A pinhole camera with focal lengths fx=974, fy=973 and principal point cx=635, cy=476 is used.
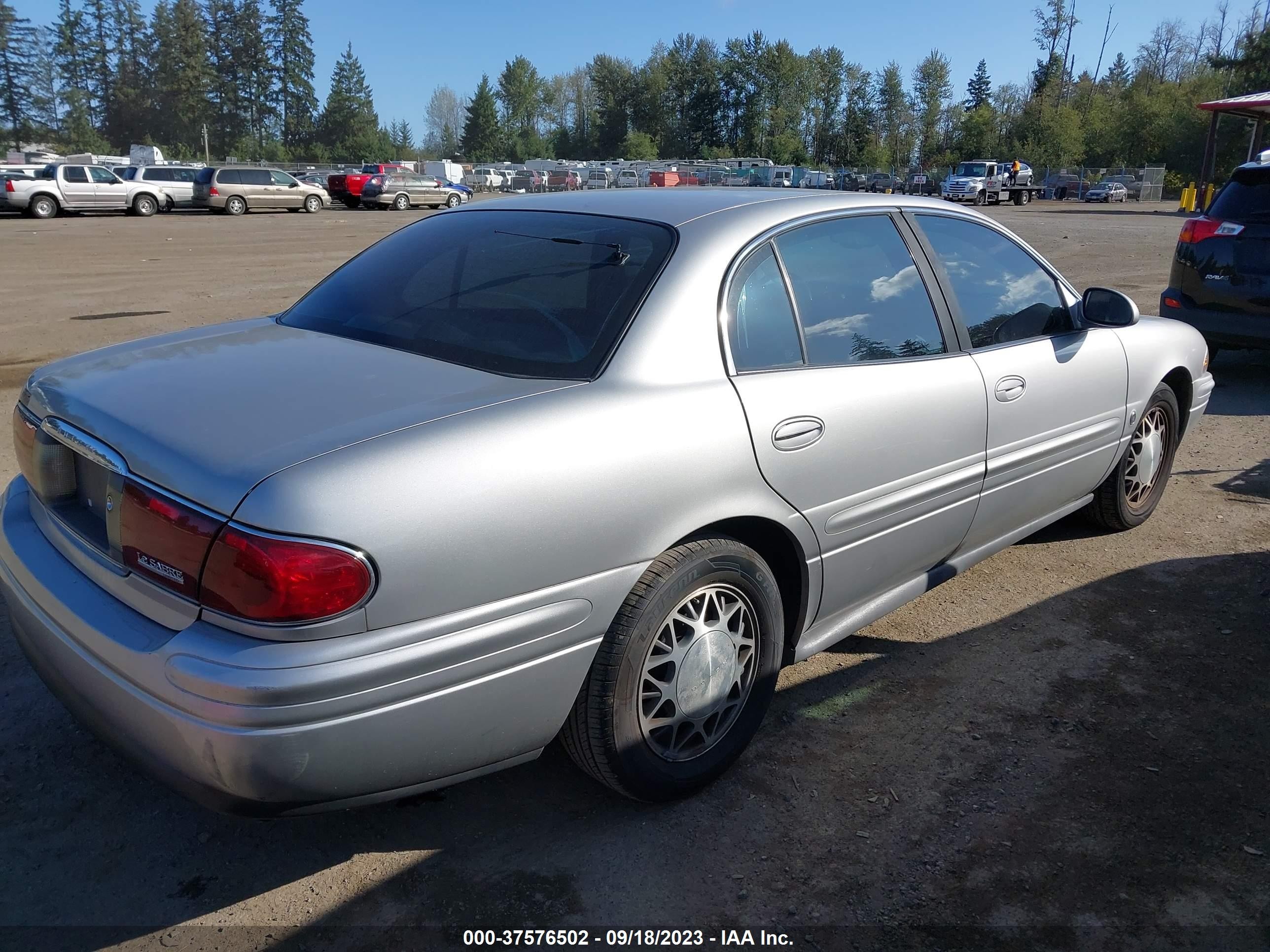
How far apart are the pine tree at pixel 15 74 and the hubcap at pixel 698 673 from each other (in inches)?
4382

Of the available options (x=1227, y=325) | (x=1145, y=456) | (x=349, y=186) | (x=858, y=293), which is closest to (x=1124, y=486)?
(x=1145, y=456)

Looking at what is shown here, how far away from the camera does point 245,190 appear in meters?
32.5

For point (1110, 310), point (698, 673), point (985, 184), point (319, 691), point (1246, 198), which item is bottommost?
point (698, 673)

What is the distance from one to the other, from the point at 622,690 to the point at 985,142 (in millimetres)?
89492

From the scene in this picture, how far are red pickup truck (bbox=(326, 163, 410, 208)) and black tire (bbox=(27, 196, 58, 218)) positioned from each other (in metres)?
9.75

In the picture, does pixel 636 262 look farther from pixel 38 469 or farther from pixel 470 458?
pixel 38 469

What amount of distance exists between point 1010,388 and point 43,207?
109ft

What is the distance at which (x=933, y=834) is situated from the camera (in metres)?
2.60

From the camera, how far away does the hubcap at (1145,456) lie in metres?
4.54

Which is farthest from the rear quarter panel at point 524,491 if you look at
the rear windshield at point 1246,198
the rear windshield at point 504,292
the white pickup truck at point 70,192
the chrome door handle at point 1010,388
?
the white pickup truck at point 70,192

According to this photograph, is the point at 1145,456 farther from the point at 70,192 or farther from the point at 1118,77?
the point at 1118,77

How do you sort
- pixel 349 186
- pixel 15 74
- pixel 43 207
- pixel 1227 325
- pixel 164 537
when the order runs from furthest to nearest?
pixel 15 74
pixel 349 186
pixel 43 207
pixel 1227 325
pixel 164 537

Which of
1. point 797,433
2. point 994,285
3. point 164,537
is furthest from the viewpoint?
point 994,285

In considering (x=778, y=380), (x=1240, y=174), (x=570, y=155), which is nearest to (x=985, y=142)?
(x=570, y=155)
